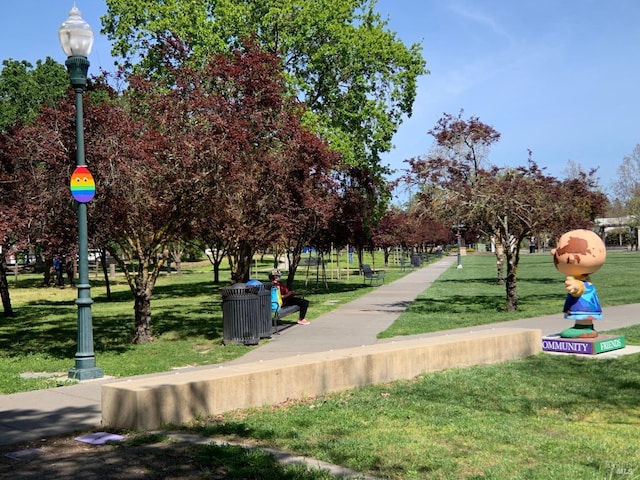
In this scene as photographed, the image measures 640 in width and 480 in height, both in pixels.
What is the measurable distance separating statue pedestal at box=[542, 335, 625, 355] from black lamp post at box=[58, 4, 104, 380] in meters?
7.20

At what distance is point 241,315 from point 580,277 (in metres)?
6.18

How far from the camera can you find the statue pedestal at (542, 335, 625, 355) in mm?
11234

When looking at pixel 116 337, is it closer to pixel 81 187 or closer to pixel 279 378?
pixel 81 187

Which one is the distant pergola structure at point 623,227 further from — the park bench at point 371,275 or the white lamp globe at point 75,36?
the white lamp globe at point 75,36

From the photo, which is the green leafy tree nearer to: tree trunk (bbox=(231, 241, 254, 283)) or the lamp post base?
tree trunk (bbox=(231, 241, 254, 283))

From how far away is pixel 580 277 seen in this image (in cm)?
1231

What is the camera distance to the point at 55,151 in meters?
11.5

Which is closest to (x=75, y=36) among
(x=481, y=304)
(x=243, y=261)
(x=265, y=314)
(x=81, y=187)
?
(x=81, y=187)

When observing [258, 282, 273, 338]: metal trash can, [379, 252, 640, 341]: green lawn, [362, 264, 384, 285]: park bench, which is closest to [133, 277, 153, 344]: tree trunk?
[258, 282, 273, 338]: metal trash can

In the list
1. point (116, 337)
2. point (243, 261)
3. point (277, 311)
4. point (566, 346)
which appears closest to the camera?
point (566, 346)

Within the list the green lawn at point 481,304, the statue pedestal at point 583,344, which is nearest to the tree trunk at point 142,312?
the green lawn at point 481,304

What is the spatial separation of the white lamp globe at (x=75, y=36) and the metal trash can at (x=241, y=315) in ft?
16.3

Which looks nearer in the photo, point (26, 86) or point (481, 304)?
point (481, 304)

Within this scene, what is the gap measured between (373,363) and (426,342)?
1515 mm
